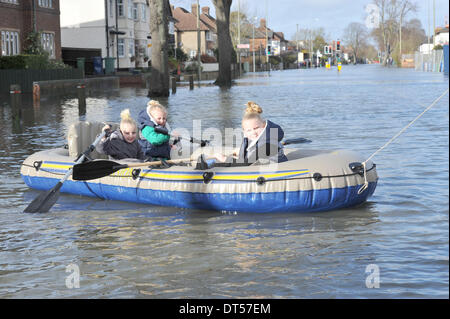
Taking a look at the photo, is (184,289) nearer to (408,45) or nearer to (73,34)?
(73,34)

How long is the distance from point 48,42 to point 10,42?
4.73 metres

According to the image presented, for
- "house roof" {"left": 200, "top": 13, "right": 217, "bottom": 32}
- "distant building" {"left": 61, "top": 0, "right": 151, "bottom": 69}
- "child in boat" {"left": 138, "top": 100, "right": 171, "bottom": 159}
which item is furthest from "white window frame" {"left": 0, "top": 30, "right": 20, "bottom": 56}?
"house roof" {"left": 200, "top": 13, "right": 217, "bottom": 32}

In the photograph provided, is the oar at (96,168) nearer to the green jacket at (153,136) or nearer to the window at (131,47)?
the green jacket at (153,136)

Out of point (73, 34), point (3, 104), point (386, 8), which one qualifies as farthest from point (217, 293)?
point (386, 8)

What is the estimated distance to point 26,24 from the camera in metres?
39.0

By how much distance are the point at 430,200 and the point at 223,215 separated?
2741 mm

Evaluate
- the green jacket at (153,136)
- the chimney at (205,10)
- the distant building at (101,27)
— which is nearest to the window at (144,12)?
the distant building at (101,27)

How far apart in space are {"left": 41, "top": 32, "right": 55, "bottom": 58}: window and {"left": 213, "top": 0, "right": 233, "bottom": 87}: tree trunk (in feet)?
32.2

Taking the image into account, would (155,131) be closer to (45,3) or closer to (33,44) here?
(33,44)

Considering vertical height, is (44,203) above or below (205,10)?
below

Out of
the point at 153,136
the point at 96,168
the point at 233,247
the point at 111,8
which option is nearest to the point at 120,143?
the point at 153,136

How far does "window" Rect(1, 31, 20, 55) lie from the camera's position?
3641 centimetres

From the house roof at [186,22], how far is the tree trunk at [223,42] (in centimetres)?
4538


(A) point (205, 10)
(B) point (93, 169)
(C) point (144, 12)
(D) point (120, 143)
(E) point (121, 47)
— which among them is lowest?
(B) point (93, 169)
